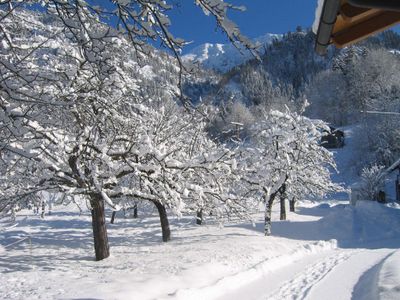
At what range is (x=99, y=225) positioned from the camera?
12.3m

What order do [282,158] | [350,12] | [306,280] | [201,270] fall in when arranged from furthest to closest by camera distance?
1. [282,158]
2. [201,270]
3. [306,280]
4. [350,12]

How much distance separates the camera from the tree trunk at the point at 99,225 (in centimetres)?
1207

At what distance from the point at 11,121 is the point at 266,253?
497 inches

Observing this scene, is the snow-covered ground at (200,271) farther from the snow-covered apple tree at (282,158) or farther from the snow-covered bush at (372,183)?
the snow-covered bush at (372,183)

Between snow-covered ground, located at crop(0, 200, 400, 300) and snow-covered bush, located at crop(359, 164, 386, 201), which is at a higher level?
snow-covered bush, located at crop(359, 164, 386, 201)

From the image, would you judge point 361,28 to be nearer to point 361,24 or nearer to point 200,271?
point 361,24

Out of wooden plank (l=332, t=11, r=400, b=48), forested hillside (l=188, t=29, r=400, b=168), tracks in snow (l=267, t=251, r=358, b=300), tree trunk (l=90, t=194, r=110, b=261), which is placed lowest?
tracks in snow (l=267, t=251, r=358, b=300)

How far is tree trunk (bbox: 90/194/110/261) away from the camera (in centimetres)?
1207

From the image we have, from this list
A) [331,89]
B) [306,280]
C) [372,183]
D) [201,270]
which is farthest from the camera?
[331,89]

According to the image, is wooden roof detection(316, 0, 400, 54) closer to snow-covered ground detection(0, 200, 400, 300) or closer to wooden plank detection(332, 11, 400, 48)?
wooden plank detection(332, 11, 400, 48)

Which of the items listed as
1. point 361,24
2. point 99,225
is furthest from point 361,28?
point 99,225

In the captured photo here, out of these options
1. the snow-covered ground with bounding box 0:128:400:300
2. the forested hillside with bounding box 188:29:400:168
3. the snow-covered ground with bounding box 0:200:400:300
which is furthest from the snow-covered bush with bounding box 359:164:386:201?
the snow-covered ground with bounding box 0:200:400:300

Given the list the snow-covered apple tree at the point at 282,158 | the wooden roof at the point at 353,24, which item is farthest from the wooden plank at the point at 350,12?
the snow-covered apple tree at the point at 282,158

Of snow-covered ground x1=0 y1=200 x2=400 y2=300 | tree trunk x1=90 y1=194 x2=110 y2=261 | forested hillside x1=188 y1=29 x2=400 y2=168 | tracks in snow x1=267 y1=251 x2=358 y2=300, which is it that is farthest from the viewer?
forested hillside x1=188 y1=29 x2=400 y2=168
